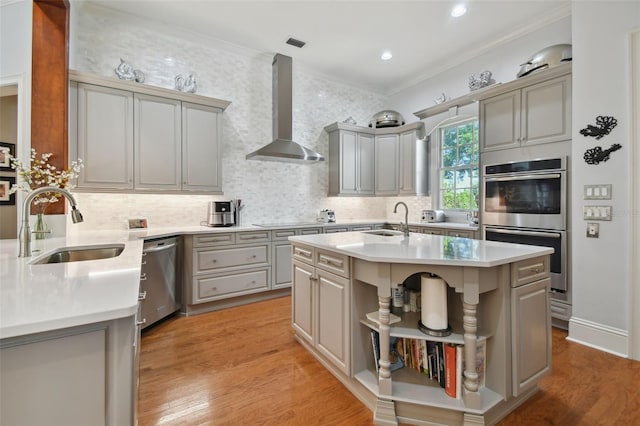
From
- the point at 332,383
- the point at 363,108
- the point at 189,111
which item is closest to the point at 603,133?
the point at 332,383

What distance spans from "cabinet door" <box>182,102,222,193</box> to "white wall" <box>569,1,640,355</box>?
3.92 m

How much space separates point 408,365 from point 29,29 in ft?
14.2

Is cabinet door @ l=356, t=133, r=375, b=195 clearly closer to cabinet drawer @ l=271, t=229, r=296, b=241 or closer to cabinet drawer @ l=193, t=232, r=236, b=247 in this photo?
cabinet drawer @ l=271, t=229, r=296, b=241

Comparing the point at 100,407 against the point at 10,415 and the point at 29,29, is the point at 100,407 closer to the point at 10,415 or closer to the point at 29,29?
the point at 10,415

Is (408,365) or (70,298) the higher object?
(70,298)

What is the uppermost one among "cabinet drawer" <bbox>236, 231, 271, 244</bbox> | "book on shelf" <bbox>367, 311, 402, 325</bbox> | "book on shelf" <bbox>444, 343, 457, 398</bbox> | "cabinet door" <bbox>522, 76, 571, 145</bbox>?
"cabinet door" <bbox>522, 76, 571, 145</bbox>

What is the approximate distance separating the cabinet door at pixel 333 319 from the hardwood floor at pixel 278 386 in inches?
8.2

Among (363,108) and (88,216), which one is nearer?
(88,216)

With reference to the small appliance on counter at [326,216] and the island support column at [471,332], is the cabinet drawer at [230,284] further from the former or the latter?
the island support column at [471,332]

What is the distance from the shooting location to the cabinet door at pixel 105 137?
119 inches

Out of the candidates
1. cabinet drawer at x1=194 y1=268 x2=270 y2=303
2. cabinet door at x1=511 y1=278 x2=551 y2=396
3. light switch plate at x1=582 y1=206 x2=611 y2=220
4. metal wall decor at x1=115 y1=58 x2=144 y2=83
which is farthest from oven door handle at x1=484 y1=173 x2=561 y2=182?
metal wall decor at x1=115 y1=58 x2=144 y2=83

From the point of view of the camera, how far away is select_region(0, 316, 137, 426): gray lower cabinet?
76 centimetres

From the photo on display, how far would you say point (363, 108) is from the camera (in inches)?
222

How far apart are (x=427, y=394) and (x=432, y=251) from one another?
2.77ft
